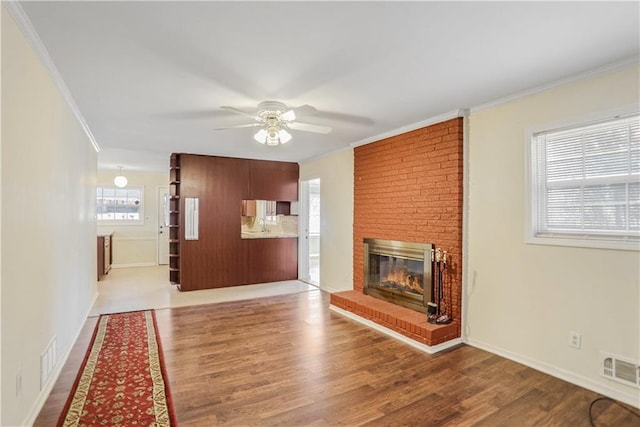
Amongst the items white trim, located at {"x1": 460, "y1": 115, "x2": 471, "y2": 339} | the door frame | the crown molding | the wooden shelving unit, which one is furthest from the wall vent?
the wooden shelving unit

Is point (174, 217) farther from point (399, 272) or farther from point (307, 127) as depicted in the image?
point (399, 272)

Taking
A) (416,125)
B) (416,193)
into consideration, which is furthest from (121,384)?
(416,125)

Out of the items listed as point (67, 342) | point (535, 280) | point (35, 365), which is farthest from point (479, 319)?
point (67, 342)

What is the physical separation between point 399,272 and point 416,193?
105cm

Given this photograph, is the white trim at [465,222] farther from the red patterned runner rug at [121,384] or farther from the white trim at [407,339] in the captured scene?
the red patterned runner rug at [121,384]

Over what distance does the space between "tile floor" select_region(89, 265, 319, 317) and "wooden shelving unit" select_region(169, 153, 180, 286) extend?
1.11 ft

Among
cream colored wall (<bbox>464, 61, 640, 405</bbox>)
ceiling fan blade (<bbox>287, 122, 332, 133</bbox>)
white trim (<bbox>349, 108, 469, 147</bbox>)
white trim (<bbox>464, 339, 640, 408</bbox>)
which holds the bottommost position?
→ white trim (<bbox>464, 339, 640, 408</bbox>)

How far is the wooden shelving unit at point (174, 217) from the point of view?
19.7 ft

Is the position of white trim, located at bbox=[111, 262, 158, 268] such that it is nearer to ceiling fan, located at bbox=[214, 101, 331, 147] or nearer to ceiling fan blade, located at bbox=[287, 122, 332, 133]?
ceiling fan, located at bbox=[214, 101, 331, 147]

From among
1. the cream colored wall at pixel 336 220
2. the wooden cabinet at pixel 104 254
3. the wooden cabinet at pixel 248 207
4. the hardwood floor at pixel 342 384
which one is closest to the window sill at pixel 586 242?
the hardwood floor at pixel 342 384

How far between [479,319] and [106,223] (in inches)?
338

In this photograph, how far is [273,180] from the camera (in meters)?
6.83

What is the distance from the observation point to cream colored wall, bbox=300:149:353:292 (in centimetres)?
545

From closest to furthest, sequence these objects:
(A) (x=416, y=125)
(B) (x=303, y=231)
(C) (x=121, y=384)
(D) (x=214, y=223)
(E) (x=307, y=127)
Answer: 1. (C) (x=121, y=384)
2. (E) (x=307, y=127)
3. (A) (x=416, y=125)
4. (D) (x=214, y=223)
5. (B) (x=303, y=231)
